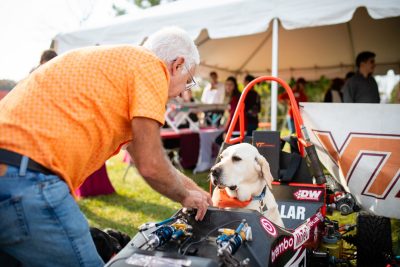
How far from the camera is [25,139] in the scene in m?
1.27

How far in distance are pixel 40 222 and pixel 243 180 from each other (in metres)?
1.57

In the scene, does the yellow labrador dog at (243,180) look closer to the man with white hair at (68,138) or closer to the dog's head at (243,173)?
the dog's head at (243,173)

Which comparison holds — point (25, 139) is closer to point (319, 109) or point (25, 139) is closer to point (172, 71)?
point (172, 71)

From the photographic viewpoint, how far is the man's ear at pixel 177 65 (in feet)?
5.24

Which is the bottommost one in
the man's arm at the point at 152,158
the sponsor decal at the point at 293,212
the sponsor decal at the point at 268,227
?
the sponsor decal at the point at 293,212

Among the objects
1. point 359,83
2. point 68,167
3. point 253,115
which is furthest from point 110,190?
point 68,167

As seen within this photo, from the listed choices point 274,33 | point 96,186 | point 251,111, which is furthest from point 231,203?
point 251,111

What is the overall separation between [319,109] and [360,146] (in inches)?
18.5

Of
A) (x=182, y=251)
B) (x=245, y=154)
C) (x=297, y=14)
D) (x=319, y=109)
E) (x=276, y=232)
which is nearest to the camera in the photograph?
(x=182, y=251)

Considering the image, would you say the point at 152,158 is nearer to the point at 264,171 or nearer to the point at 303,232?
the point at 303,232

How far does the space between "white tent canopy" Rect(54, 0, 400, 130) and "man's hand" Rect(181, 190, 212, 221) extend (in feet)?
11.8

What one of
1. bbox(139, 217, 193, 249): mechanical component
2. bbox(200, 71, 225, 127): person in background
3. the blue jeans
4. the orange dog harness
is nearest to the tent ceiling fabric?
bbox(200, 71, 225, 127): person in background

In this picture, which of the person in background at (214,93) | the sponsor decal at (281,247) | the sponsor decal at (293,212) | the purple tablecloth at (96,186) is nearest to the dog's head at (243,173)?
the sponsor decal at (293,212)

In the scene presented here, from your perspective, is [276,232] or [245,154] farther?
[245,154]
